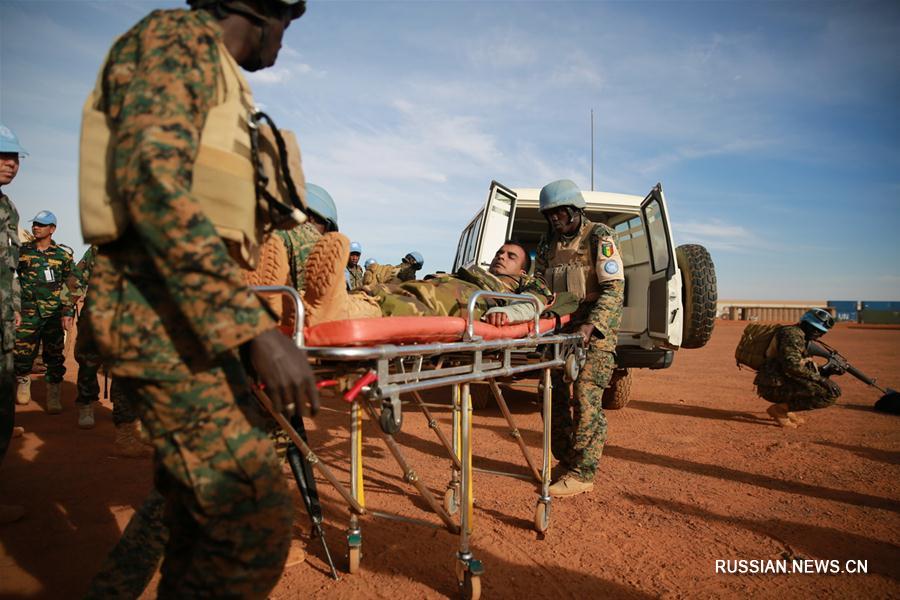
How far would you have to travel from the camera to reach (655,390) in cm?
830

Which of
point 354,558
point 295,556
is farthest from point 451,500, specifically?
point 295,556

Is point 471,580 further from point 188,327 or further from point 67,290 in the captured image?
point 67,290

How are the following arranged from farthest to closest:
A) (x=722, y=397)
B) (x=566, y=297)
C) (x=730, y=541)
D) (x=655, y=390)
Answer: (x=655, y=390)
(x=722, y=397)
(x=566, y=297)
(x=730, y=541)

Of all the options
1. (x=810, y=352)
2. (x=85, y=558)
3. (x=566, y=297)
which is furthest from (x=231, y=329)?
(x=810, y=352)

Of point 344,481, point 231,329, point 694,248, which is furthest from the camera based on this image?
point 694,248

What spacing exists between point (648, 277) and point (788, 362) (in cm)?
180

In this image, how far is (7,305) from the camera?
3.11 metres

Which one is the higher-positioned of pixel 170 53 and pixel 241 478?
pixel 170 53

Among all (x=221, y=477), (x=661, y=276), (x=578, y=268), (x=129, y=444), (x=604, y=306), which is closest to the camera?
(x=221, y=477)

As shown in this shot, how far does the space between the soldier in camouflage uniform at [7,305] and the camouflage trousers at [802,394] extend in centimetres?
667

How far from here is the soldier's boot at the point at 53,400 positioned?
5.65 meters

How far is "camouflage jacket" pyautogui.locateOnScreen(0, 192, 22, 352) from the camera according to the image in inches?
120

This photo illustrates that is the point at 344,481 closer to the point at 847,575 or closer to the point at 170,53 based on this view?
the point at 847,575

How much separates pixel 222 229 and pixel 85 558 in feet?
7.46
